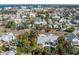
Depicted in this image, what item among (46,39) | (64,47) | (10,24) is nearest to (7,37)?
(10,24)

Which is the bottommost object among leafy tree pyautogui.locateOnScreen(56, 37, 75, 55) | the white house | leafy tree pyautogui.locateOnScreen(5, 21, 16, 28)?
leafy tree pyautogui.locateOnScreen(56, 37, 75, 55)

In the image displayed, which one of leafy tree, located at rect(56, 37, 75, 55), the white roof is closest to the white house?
leafy tree, located at rect(56, 37, 75, 55)

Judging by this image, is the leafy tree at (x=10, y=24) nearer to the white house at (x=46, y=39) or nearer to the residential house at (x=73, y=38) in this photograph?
the white house at (x=46, y=39)

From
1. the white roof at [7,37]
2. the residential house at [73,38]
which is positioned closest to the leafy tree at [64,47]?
the residential house at [73,38]

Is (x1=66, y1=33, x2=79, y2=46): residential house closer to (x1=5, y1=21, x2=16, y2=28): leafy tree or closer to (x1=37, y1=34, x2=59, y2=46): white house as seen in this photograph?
(x1=37, y1=34, x2=59, y2=46): white house

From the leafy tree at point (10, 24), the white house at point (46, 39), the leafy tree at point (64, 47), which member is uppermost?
the leafy tree at point (10, 24)

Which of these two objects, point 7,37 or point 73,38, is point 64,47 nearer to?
point 73,38

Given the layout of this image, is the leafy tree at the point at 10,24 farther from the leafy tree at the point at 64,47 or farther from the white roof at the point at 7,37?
Result: the leafy tree at the point at 64,47

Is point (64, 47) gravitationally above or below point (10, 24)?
below

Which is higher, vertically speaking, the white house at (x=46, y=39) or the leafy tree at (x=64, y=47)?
the white house at (x=46, y=39)
